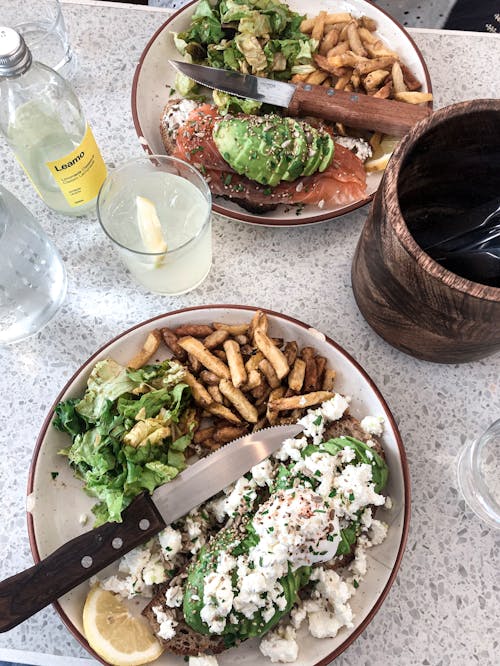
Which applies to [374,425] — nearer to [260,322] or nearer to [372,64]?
[260,322]

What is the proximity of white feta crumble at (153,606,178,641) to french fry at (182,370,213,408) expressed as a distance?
1.06 ft

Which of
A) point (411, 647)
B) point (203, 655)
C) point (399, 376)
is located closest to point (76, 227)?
point (399, 376)

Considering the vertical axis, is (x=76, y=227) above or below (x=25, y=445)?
above

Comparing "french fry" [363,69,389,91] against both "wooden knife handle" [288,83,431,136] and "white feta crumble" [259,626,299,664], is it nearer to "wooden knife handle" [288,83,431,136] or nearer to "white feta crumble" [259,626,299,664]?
"wooden knife handle" [288,83,431,136]

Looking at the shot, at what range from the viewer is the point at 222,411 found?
3.38ft

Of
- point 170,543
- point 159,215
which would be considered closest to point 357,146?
point 159,215

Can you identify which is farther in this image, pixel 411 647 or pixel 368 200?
pixel 368 200

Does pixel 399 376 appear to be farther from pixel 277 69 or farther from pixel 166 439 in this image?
pixel 277 69

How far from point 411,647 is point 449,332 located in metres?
0.51

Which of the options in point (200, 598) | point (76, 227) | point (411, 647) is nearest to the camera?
point (200, 598)

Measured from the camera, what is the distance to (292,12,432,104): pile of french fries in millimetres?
1256

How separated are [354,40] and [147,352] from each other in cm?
80

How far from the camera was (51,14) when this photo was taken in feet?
4.26

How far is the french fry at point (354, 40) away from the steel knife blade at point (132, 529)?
82cm
